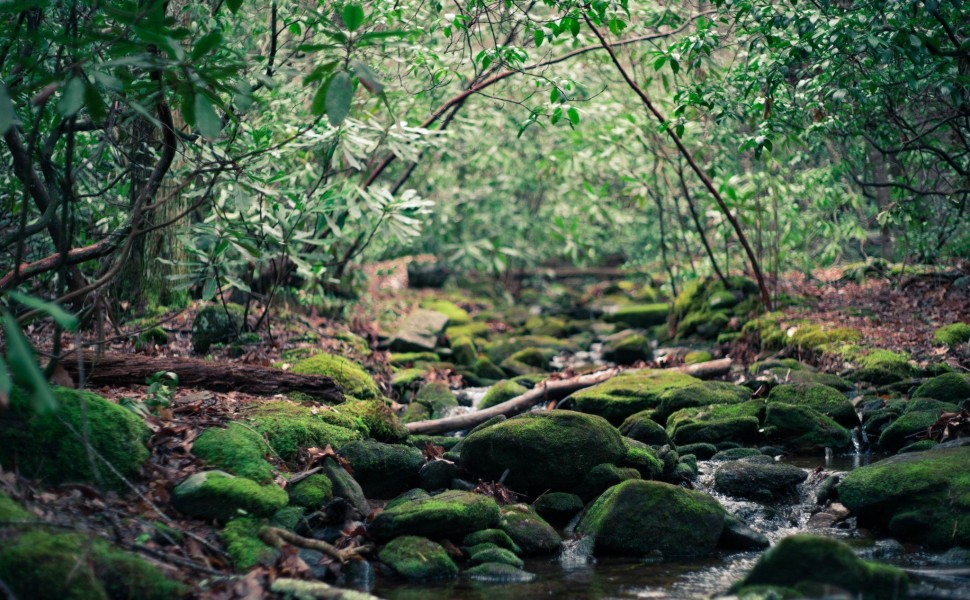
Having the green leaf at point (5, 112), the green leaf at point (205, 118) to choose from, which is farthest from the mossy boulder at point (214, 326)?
the green leaf at point (5, 112)

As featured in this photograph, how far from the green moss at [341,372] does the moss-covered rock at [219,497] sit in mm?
2858

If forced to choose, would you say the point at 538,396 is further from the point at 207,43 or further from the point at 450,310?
the point at 450,310

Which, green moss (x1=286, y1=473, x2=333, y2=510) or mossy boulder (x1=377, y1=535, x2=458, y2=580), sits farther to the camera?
green moss (x1=286, y1=473, x2=333, y2=510)

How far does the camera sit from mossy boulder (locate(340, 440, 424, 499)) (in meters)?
5.62

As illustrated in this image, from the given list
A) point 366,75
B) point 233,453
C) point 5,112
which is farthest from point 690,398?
point 5,112

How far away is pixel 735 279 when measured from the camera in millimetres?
12305

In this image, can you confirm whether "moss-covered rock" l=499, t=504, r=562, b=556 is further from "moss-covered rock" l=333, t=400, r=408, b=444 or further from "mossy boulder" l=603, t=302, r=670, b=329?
"mossy boulder" l=603, t=302, r=670, b=329

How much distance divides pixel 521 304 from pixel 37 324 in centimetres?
1153

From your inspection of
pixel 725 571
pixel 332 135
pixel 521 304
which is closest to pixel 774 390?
pixel 725 571

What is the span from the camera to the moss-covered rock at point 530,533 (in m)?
5.11

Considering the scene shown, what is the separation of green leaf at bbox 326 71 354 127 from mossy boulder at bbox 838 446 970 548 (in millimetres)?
4279

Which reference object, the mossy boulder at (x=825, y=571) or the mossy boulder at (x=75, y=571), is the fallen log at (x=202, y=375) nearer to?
the mossy boulder at (x=75, y=571)

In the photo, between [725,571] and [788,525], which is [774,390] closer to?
[788,525]

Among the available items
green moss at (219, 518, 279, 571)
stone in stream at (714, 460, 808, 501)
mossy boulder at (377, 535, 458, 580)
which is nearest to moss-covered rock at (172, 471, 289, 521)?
green moss at (219, 518, 279, 571)
